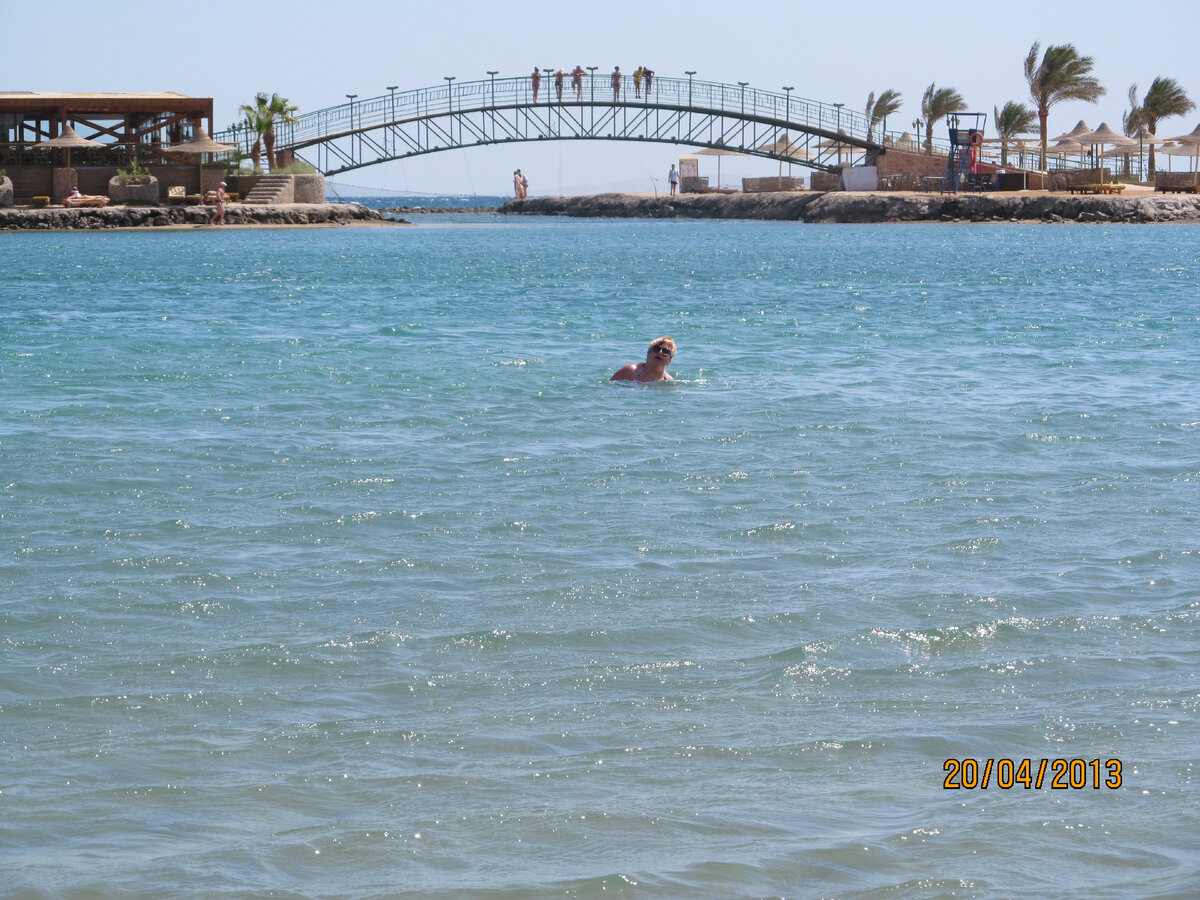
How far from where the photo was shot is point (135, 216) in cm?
4356

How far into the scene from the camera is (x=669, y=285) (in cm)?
2533

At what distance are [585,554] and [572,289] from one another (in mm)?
18150

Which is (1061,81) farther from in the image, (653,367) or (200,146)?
(653,367)

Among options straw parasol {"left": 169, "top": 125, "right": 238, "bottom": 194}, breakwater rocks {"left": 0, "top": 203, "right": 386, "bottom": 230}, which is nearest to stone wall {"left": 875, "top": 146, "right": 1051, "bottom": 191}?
breakwater rocks {"left": 0, "top": 203, "right": 386, "bottom": 230}

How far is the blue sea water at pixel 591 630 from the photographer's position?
140 inches

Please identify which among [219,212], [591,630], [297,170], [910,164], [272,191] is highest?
[910,164]

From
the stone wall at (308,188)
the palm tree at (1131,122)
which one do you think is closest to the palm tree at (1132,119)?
the palm tree at (1131,122)

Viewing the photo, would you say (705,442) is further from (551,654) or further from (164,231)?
(164,231)

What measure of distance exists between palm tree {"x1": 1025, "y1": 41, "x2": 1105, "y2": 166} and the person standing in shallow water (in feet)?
179

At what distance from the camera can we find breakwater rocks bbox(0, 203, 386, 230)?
139 feet

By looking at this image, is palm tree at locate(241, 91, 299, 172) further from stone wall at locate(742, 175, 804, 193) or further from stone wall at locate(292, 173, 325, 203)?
stone wall at locate(742, 175, 804, 193)

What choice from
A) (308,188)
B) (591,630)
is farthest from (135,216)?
(591,630)

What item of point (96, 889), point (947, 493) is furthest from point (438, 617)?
point (947, 493)

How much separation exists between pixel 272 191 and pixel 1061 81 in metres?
37.7
